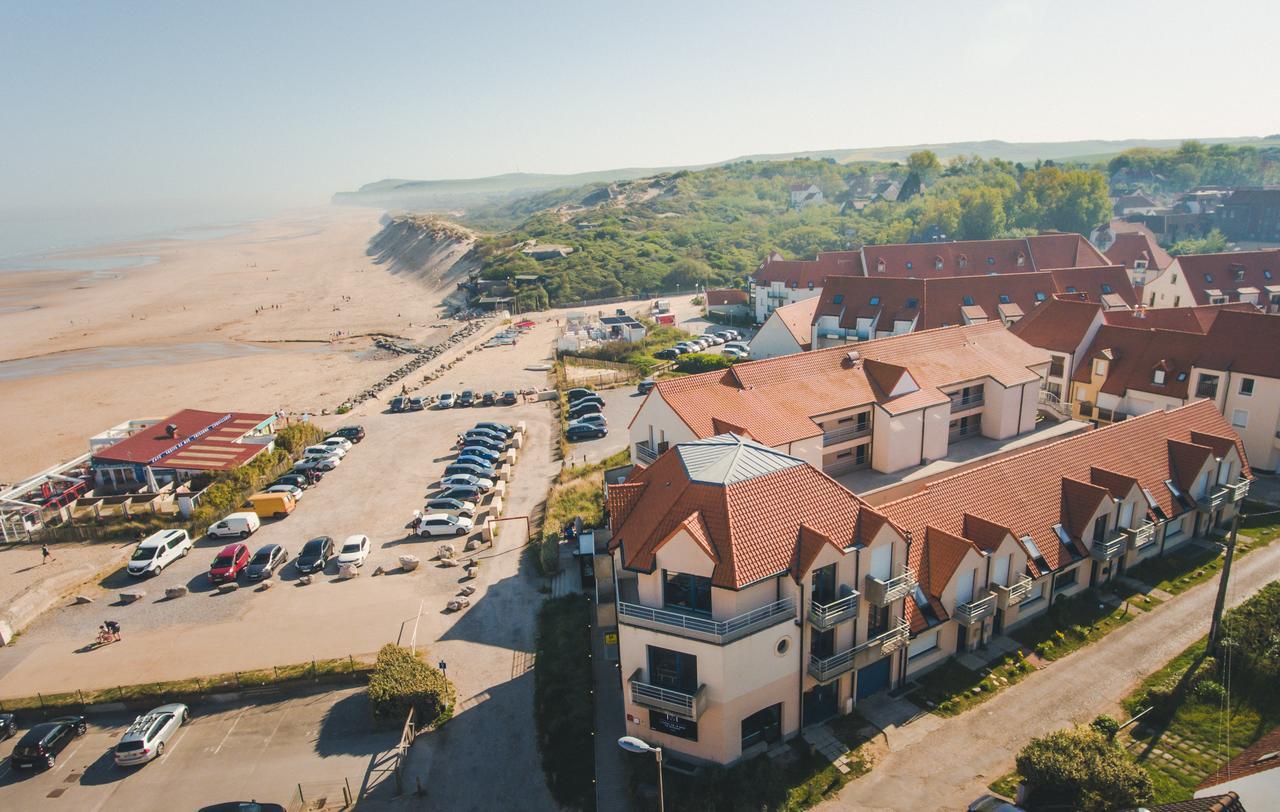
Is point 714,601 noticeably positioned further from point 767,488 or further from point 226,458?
point 226,458

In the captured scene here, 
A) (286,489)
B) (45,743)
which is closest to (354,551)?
(286,489)

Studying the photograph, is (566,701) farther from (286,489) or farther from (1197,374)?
(1197,374)

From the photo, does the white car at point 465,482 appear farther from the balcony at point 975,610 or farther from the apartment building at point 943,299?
the apartment building at point 943,299

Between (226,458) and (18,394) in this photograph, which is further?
(18,394)

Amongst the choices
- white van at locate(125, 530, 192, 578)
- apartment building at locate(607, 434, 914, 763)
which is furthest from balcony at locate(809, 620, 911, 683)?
white van at locate(125, 530, 192, 578)

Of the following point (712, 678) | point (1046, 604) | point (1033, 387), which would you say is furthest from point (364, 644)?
point (1033, 387)

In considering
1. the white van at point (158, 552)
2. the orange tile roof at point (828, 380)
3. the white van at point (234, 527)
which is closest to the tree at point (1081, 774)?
the orange tile roof at point (828, 380)

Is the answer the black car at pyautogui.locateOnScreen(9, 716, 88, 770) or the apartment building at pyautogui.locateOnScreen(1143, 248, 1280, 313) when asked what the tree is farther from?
the apartment building at pyautogui.locateOnScreen(1143, 248, 1280, 313)
